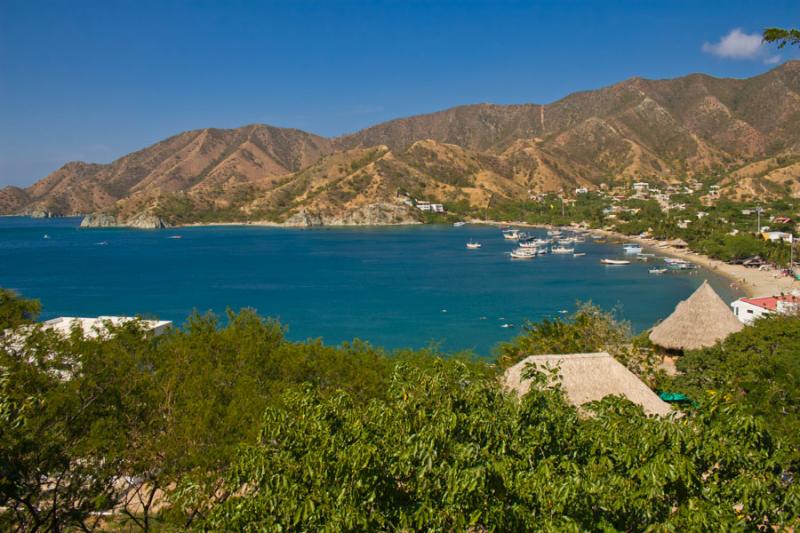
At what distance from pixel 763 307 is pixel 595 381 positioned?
2681 centimetres

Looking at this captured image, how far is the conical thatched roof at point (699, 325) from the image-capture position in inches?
1203

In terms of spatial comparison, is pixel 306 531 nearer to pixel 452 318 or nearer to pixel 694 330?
pixel 694 330

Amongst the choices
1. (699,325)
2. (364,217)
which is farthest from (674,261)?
(364,217)

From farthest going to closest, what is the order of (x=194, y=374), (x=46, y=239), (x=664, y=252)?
(x=46, y=239)
(x=664, y=252)
(x=194, y=374)

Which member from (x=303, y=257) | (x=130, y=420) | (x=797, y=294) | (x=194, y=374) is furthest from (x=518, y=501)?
(x=303, y=257)

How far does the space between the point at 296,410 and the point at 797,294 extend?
4947cm

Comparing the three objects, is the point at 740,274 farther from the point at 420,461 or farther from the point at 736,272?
the point at 420,461

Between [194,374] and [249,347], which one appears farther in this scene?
[249,347]

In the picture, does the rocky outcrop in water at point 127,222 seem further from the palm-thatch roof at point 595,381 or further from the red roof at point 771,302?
the palm-thatch roof at point 595,381

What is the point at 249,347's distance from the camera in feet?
54.9

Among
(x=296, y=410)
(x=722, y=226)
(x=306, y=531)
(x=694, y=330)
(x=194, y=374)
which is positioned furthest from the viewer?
(x=722, y=226)

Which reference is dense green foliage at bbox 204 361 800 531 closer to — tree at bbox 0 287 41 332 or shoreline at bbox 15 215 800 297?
tree at bbox 0 287 41 332

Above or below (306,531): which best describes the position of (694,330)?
below

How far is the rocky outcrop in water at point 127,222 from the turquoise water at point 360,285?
6556 centimetres
